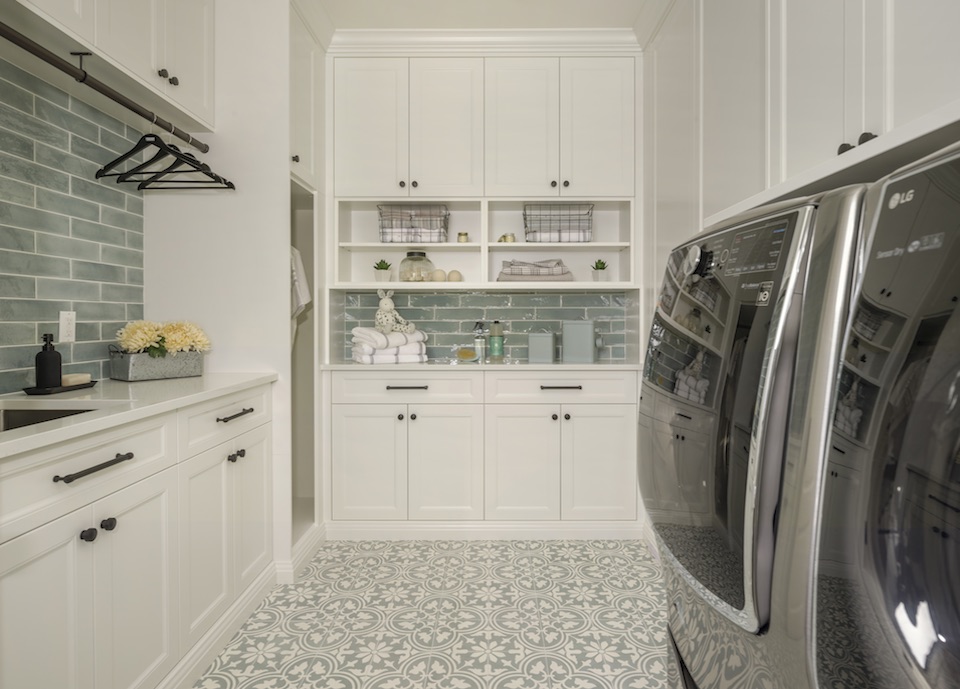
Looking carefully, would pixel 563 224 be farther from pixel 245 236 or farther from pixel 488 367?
pixel 245 236

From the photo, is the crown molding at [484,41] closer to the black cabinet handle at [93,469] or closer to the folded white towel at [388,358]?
the folded white towel at [388,358]

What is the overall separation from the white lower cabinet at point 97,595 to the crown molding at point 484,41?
249 cm

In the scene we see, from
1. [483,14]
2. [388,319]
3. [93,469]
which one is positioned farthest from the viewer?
[388,319]

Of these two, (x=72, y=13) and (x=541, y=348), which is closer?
(x=72, y=13)

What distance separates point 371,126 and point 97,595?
99.1 inches

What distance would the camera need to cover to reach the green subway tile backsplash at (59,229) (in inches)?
68.7

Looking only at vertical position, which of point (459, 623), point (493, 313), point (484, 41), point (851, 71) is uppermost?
point (484, 41)

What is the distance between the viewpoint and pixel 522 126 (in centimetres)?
301

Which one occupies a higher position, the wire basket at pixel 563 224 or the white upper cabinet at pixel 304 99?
the white upper cabinet at pixel 304 99

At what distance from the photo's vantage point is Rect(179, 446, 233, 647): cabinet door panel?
1.72 m

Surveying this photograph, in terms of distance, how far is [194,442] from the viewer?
178cm

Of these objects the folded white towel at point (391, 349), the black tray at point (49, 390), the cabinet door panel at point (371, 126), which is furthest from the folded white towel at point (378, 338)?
the black tray at point (49, 390)

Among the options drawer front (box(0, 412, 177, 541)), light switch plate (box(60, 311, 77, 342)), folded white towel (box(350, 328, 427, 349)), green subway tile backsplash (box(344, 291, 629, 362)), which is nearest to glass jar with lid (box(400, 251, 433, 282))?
green subway tile backsplash (box(344, 291, 629, 362))

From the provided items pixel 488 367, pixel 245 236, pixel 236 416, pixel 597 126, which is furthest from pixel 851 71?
pixel 245 236
